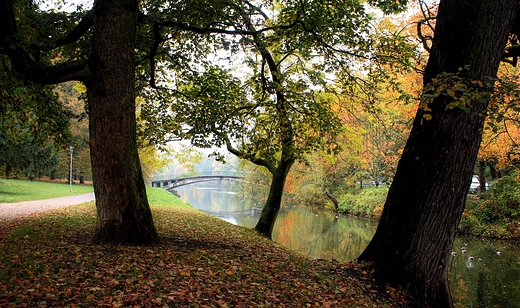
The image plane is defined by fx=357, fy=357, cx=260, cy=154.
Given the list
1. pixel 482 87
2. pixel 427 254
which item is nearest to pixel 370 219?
pixel 427 254

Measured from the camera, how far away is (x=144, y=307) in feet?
11.7

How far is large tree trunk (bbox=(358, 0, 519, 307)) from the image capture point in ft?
15.8

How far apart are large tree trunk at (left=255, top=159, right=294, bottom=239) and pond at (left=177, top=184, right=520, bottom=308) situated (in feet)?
7.05

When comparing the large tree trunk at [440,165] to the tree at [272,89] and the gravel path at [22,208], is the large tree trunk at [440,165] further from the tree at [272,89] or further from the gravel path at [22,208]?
the gravel path at [22,208]

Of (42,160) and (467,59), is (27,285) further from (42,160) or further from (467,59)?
(42,160)

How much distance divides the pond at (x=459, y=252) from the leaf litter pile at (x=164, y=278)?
5493 mm

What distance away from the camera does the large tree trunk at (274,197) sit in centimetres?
1233

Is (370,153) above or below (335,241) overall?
above

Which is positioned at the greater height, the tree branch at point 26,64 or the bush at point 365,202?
the tree branch at point 26,64

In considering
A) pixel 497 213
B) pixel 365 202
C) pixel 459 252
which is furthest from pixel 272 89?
pixel 365 202

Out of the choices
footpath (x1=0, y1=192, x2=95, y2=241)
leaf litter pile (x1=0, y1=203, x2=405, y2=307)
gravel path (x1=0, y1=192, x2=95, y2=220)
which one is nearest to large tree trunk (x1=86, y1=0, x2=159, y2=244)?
leaf litter pile (x1=0, y1=203, x2=405, y2=307)

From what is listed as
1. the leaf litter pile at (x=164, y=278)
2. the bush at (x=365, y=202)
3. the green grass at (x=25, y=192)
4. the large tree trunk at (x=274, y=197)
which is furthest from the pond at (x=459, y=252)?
the green grass at (x=25, y=192)

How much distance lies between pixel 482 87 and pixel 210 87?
684 centimetres

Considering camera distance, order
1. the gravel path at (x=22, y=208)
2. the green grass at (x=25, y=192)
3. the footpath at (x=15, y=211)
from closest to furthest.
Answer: the footpath at (x=15, y=211) < the gravel path at (x=22, y=208) < the green grass at (x=25, y=192)
